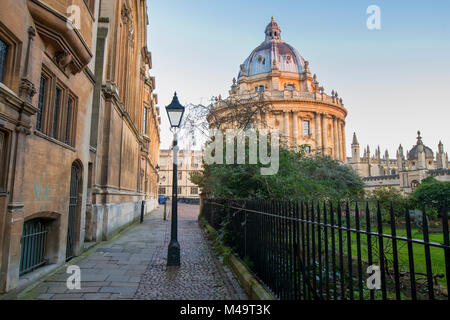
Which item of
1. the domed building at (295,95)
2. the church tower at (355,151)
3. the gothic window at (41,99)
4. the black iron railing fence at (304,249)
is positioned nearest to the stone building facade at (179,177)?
the domed building at (295,95)

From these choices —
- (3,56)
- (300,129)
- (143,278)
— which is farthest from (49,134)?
(300,129)

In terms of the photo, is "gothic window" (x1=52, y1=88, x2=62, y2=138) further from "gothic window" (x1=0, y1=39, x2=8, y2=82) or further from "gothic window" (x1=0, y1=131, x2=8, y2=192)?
"gothic window" (x1=0, y1=131, x2=8, y2=192)

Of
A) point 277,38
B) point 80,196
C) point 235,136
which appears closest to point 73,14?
point 80,196

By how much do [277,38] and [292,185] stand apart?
74017 mm

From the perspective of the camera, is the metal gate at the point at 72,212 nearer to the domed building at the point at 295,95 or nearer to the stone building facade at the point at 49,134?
the stone building facade at the point at 49,134

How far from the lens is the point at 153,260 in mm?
7844

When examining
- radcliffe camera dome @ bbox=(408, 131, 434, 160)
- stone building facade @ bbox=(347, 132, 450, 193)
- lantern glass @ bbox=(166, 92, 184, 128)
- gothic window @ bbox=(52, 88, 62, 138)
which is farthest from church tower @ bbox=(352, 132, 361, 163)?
gothic window @ bbox=(52, 88, 62, 138)

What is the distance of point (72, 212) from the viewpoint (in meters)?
8.12

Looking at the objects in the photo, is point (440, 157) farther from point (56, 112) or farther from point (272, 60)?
point (56, 112)

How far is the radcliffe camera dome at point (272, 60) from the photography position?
6472 cm

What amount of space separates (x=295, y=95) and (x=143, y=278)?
187ft

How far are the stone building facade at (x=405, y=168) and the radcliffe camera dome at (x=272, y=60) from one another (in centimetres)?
2217

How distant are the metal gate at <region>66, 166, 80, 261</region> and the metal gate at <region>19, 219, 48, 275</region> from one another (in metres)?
1.21

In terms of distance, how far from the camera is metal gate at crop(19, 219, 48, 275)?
5.76m
